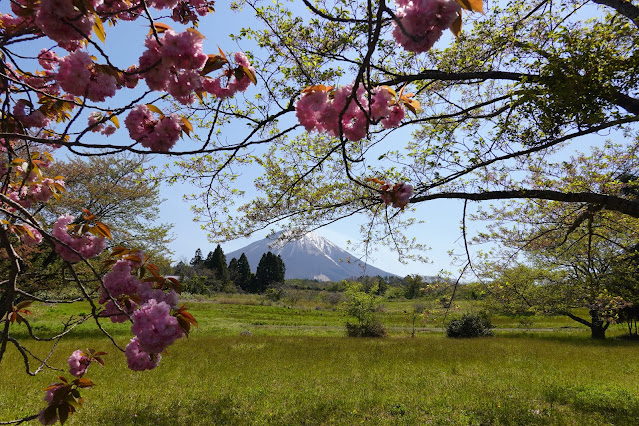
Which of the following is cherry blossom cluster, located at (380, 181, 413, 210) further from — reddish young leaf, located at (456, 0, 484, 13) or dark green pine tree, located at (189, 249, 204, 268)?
dark green pine tree, located at (189, 249, 204, 268)

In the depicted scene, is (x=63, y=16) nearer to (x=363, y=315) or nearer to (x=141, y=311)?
(x=141, y=311)

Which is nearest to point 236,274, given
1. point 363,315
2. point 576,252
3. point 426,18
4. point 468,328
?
point 363,315

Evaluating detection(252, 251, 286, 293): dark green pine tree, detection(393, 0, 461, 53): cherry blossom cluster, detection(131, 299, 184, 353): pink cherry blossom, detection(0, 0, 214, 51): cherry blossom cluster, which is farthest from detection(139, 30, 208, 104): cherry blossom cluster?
detection(252, 251, 286, 293): dark green pine tree

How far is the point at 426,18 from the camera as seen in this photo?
89cm

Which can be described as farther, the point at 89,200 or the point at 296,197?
the point at 89,200

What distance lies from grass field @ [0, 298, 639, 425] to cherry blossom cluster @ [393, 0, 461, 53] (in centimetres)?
471

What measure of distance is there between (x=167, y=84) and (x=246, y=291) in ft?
182

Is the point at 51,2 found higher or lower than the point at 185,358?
higher

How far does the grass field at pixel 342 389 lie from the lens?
448 cm

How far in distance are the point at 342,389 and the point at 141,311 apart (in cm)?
550

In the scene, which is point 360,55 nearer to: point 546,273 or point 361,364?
point 361,364

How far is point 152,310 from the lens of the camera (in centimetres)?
115

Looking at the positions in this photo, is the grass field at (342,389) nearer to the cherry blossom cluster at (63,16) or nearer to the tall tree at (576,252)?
the tall tree at (576,252)

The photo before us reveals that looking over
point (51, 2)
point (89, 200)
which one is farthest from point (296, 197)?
point (89, 200)
